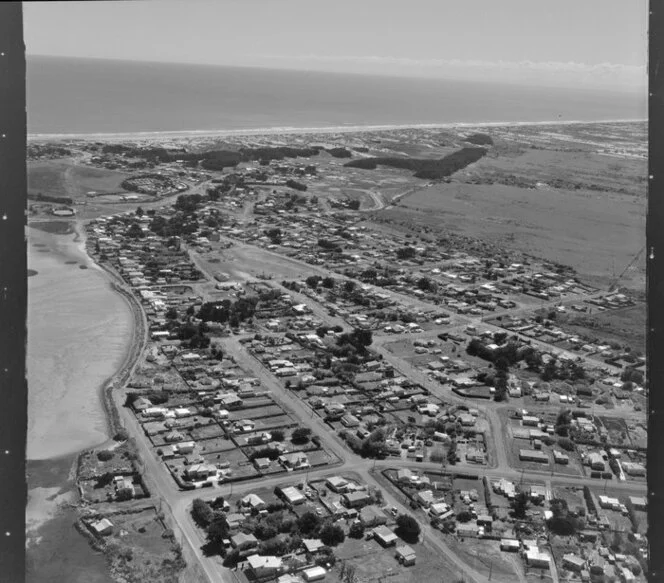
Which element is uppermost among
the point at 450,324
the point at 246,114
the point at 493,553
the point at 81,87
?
the point at 81,87

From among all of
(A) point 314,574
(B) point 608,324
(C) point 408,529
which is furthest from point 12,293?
(B) point 608,324

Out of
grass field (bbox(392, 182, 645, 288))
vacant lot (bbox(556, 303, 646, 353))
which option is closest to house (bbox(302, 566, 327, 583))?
vacant lot (bbox(556, 303, 646, 353))

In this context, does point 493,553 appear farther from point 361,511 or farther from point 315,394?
point 315,394

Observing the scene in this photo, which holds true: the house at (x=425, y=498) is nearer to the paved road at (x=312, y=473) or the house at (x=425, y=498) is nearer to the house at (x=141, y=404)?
the paved road at (x=312, y=473)

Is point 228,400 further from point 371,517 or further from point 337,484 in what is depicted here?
point 371,517

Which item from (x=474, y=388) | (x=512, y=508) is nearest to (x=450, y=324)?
(x=474, y=388)

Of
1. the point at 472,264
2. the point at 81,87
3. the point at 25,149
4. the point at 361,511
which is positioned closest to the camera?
the point at 25,149

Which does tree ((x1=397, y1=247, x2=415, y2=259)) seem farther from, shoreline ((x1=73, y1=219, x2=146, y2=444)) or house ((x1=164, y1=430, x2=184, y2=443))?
house ((x1=164, y1=430, x2=184, y2=443))
